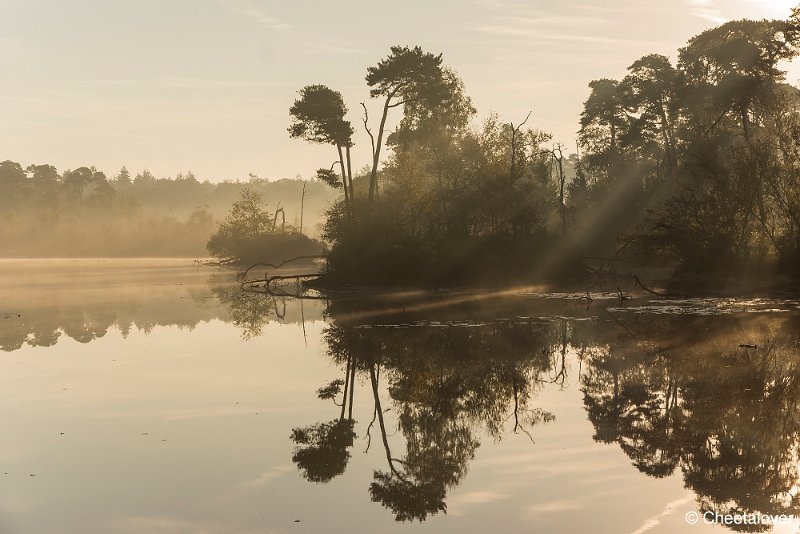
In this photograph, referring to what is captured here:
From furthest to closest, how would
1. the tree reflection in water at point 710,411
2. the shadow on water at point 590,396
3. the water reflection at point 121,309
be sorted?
1. the water reflection at point 121,309
2. the shadow on water at point 590,396
3. the tree reflection in water at point 710,411

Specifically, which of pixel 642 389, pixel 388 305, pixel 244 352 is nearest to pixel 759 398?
pixel 642 389

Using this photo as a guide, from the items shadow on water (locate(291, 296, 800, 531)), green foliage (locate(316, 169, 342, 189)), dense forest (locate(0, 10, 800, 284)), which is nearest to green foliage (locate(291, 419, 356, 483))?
shadow on water (locate(291, 296, 800, 531))

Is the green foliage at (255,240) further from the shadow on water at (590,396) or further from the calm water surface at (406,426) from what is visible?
the shadow on water at (590,396)

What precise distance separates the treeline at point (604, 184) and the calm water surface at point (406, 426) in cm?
1270

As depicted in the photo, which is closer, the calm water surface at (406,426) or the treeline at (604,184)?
the calm water surface at (406,426)

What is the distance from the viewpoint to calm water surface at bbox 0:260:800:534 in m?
10.9

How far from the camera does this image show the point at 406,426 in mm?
15547

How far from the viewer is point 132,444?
14492 millimetres

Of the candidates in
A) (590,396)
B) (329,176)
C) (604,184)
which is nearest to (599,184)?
(604,184)

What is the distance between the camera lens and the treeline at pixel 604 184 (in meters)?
43.1

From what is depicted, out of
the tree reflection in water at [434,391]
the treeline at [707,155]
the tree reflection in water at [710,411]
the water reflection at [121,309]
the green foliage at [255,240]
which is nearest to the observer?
the tree reflection in water at [710,411]

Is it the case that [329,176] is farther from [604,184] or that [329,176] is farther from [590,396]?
[590,396]

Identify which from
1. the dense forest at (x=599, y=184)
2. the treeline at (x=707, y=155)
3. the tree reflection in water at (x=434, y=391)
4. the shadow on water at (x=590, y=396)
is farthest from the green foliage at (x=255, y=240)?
the shadow on water at (x=590, y=396)

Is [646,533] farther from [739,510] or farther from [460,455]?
[460,455]
